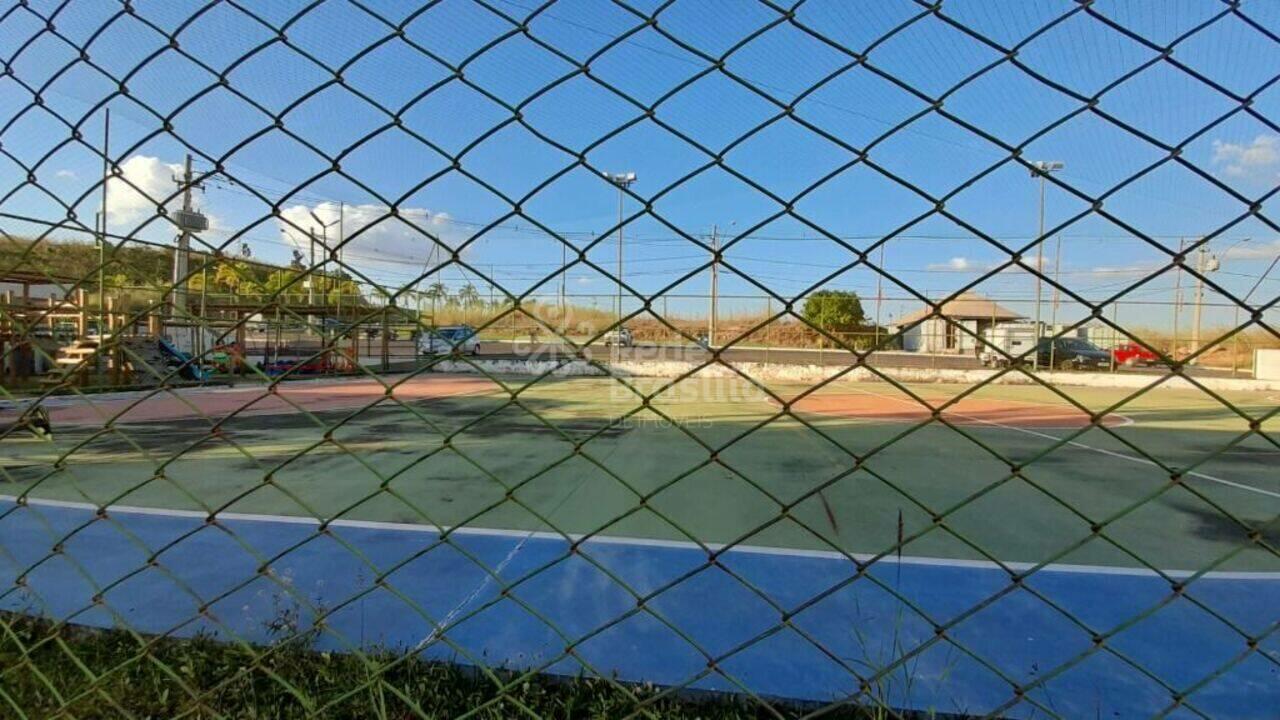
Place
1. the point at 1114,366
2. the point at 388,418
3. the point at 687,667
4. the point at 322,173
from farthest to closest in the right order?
1. the point at 1114,366
2. the point at 388,418
3. the point at 687,667
4. the point at 322,173

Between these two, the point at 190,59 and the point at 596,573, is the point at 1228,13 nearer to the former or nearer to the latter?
the point at 190,59

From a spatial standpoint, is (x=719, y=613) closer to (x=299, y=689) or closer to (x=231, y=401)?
(x=299, y=689)

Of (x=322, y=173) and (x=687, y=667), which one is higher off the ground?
(x=322, y=173)

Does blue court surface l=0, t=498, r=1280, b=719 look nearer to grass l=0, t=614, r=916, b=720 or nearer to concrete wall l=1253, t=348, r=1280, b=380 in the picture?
grass l=0, t=614, r=916, b=720

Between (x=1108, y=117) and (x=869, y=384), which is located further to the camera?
(x=869, y=384)

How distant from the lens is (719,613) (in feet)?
7.39

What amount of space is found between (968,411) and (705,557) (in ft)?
28.6

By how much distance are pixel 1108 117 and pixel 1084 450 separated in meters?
7.01

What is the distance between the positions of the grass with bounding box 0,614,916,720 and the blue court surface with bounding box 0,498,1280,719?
0.08 meters

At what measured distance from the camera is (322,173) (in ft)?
3.69

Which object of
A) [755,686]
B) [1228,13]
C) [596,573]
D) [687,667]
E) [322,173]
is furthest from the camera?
[596,573]

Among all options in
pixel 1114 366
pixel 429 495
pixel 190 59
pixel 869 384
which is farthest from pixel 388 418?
pixel 1114 366

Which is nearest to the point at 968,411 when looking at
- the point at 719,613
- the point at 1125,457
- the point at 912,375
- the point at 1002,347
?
the point at 1125,457

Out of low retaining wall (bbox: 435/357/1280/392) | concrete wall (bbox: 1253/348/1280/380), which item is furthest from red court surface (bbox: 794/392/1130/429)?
concrete wall (bbox: 1253/348/1280/380)
